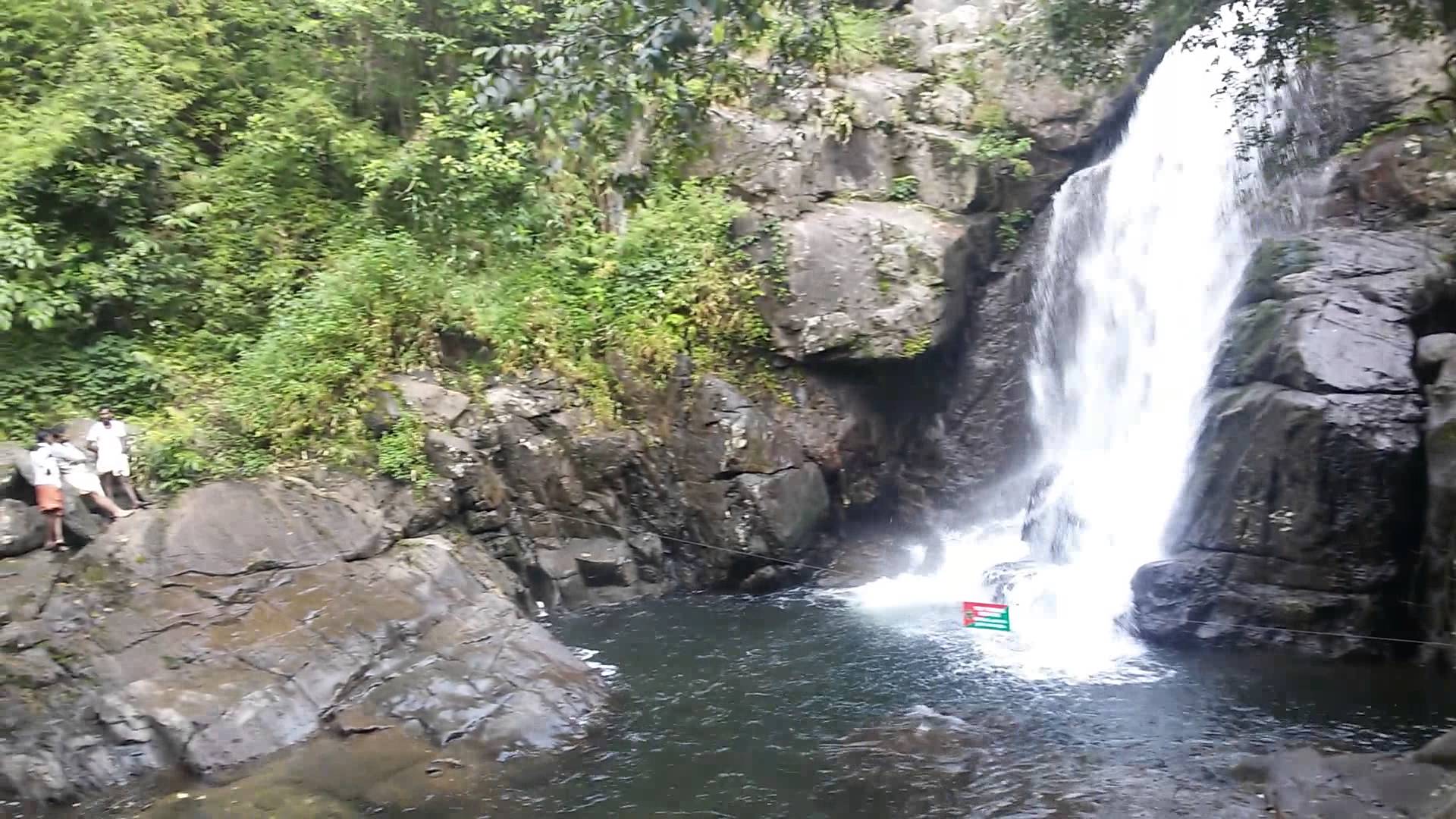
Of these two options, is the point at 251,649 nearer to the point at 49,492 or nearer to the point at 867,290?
the point at 49,492

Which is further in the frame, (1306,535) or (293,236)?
(293,236)

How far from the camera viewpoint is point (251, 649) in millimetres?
8844

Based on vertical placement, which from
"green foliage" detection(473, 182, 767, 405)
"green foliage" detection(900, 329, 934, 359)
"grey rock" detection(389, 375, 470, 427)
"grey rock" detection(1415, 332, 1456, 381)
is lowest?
"grey rock" detection(389, 375, 470, 427)

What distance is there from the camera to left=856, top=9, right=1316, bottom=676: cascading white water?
11.3m

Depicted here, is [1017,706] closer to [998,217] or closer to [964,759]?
[964,759]

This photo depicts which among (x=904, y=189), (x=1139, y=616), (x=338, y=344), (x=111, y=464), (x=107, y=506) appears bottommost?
(x=1139, y=616)

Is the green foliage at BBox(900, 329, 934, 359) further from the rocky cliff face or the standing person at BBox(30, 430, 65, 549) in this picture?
the standing person at BBox(30, 430, 65, 549)

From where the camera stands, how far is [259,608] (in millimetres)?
9297

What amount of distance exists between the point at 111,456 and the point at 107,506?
53cm

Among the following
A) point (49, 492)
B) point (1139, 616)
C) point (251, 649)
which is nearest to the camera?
point (251, 649)

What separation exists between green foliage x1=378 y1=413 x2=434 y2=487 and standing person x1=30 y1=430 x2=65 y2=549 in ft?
9.70

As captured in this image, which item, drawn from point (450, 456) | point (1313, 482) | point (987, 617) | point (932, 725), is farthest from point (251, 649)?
point (1313, 482)

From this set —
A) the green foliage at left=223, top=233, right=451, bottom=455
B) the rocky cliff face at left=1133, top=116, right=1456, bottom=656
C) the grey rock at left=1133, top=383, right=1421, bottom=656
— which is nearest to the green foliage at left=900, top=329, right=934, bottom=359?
the rocky cliff face at left=1133, top=116, right=1456, bottom=656

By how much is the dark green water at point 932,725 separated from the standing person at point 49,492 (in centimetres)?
497
